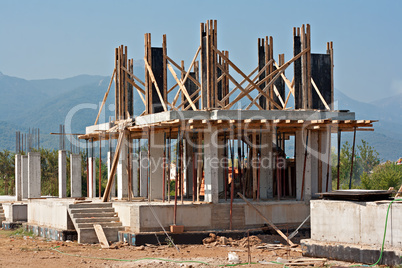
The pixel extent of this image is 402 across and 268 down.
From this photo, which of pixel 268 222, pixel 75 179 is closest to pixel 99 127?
pixel 75 179

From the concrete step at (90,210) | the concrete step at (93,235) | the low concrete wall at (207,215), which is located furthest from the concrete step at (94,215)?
the concrete step at (93,235)

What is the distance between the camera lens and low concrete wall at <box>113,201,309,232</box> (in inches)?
780

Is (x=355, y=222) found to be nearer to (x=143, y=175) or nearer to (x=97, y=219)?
(x=97, y=219)

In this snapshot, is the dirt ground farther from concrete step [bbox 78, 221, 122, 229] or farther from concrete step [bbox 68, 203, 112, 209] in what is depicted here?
concrete step [bbox 68, 203, 112, 209]

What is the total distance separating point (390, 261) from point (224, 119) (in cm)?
768

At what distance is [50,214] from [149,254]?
20.6 ft

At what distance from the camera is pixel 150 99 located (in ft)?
76.7

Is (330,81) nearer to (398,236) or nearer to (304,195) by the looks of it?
(304,195)

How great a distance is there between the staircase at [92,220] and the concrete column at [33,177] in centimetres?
846

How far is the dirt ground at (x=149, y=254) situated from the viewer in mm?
15688

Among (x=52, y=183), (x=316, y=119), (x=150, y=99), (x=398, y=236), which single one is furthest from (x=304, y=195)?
(x=52, y=183)

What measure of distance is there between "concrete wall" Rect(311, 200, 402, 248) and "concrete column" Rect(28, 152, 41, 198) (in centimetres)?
1684

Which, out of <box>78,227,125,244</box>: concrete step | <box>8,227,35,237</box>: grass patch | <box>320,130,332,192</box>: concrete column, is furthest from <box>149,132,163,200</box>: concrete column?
<box>320,130,332,192</box>: concrete column

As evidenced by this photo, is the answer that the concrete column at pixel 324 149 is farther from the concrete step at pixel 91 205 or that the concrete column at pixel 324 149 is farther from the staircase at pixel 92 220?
the concrete step at pixel 91 205
